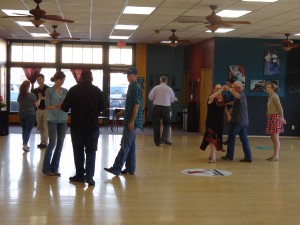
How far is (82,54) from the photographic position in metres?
15.2

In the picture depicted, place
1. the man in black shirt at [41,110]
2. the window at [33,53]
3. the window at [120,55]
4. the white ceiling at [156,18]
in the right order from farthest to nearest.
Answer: the window at [120,55] < the window at [33,53] < the man in black shirt at [41,110] < the white ceiling at [156,18]

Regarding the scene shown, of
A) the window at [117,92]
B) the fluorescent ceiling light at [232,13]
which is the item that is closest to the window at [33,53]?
the window at [117,92]

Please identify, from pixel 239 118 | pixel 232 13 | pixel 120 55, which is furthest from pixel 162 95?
pixel 120 55

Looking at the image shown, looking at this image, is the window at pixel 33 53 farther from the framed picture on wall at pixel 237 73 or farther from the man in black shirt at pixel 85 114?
the man in black shirt at pixel 85 114

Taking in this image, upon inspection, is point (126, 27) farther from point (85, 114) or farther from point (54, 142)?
point (85, 114)

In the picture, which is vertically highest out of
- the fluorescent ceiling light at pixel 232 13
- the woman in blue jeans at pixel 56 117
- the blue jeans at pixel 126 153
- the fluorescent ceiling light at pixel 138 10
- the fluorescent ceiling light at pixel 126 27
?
the fluorescent ceiling light at pixel 126 27

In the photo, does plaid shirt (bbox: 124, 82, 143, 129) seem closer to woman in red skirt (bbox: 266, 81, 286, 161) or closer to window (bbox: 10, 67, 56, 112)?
woman in red skirt (bbox: 266, 81, 286, 161)

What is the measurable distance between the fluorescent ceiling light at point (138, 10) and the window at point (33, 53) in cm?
672

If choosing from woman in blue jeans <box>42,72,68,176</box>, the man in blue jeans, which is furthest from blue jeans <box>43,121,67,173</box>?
the man in blue jeans

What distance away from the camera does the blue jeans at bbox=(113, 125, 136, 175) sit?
19.7 ft

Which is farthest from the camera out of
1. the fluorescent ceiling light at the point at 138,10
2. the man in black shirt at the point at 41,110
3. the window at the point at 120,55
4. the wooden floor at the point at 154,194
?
the window at the point at 120,55

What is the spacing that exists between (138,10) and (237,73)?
4.62 metres

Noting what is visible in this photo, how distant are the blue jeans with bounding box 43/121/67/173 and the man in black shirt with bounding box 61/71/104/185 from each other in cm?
47

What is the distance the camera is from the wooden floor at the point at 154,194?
14.1ft
